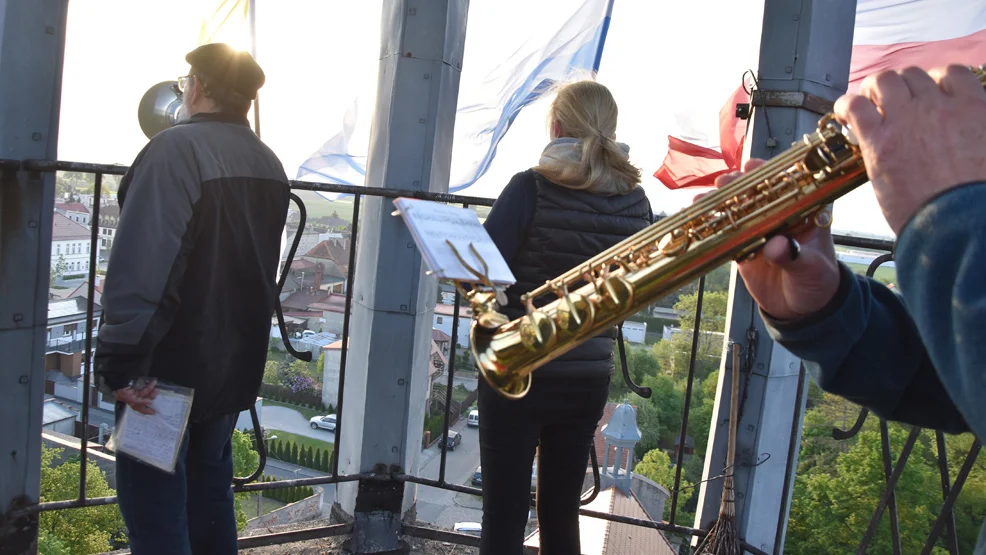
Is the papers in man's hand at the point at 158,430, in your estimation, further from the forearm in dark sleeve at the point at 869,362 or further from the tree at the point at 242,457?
the tree at the point at 242,457

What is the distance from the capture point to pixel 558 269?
2.71m

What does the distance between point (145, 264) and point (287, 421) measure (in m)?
38.8

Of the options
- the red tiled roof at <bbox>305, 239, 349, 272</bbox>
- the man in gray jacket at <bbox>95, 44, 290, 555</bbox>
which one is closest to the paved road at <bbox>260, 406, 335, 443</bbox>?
the red tiled roof at <bbox>305, 239, 349, 272</bbox>

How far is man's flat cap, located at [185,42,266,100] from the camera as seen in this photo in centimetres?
270

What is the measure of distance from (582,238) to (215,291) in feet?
4.32

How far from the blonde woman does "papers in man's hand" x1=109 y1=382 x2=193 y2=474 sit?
105 cm

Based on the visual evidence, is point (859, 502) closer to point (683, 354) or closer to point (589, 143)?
point (683, 354)

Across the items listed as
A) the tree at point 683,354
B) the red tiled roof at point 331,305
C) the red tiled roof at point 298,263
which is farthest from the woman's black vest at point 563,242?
the tree at point 683,354

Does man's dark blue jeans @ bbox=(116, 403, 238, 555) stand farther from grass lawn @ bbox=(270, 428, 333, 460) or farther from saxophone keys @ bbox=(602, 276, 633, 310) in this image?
grass lawn @ bbox=(270, 428, 333, 460)

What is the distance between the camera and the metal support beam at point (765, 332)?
13.1 feet

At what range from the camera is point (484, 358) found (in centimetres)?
168

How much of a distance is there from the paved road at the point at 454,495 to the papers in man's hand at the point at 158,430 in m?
36.6

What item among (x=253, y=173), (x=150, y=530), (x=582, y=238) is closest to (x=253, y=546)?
(x=150, y=530)

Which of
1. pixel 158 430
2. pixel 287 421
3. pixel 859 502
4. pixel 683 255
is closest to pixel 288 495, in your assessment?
pixel 287 421
